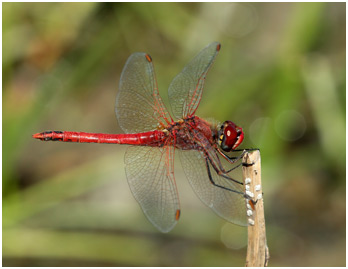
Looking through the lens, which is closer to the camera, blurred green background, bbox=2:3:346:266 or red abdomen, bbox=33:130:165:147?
red abdomen, bbox=33:130:165:147

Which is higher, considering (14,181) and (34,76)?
(34,76)

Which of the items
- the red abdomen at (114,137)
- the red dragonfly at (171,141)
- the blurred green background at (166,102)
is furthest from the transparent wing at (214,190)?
the blurred green background at (166,102)

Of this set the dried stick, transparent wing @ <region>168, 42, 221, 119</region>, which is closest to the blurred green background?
transparent wing @ <region>168, 42, 221, 119</region>

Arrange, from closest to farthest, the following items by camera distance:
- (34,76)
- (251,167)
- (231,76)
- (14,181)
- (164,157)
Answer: (251,167) → (164,157) → (14,181) → (231,76) → (34,76)

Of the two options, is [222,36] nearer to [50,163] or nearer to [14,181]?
[50,163]

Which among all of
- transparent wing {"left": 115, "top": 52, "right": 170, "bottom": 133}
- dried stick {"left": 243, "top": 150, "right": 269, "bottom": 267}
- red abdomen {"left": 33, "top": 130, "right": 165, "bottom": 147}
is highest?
transparent wing {"left": 115, "top": 52, "right": 170, "bottom": 133}

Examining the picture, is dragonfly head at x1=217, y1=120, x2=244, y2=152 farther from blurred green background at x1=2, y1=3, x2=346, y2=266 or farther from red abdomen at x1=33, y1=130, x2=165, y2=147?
blurred green background at x1=2, y1=3, x2=346, y2=266

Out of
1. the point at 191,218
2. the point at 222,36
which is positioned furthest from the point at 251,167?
the point at 222,36

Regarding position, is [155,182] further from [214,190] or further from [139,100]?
[139,100]
